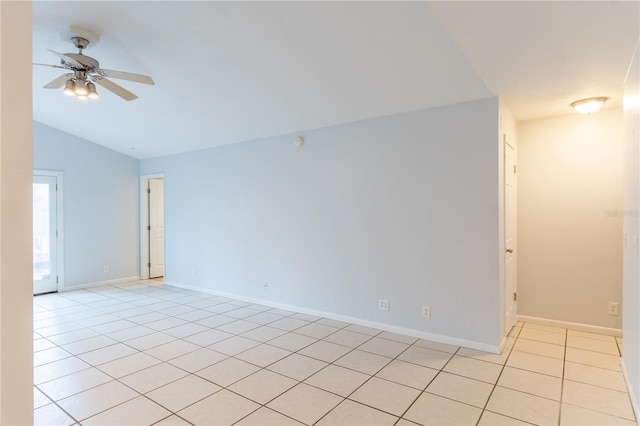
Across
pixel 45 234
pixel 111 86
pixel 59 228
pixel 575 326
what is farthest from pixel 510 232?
pixel 45 234

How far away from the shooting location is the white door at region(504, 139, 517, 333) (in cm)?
354

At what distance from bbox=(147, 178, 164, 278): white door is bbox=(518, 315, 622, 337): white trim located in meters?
6.57

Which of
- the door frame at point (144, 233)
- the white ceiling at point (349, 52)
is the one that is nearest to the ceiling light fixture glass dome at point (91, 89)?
the white ceiling at point (349, 52)

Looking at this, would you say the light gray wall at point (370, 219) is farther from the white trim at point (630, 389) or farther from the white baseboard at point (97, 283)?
the white baseboard at point (97, 283)

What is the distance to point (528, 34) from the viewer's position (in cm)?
221

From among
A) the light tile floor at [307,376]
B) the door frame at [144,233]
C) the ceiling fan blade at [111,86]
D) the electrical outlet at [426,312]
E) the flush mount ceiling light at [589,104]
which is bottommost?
the light tile floor at [307,376]

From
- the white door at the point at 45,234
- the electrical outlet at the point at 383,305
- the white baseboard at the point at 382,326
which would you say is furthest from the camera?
the white door at the point at 45,234

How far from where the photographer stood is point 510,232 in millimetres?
3764

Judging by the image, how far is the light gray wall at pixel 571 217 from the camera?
365cm

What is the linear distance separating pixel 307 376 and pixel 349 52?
8.77 ft

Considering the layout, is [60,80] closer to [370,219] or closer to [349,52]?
[349,52]

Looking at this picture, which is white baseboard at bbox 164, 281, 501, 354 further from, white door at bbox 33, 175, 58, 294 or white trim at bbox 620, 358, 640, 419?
white door at bbox 33, 175, 58, 294

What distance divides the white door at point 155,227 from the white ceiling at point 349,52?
3.10 m

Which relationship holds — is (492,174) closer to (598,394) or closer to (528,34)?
(528,34)
